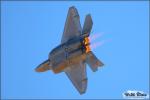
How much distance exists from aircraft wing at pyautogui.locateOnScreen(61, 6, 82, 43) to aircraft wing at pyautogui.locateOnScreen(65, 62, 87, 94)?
3714 mm

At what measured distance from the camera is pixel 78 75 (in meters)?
81.1

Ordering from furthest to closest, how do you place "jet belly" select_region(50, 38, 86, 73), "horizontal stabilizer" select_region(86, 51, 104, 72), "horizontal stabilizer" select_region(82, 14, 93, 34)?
"horizontal stabilizer" select_region(86, 51, 104, 72) < "jet belly" select_region(50, 38, 86, 73) < "horizontal stabilizer" select_region(82, 14, 93, 34)

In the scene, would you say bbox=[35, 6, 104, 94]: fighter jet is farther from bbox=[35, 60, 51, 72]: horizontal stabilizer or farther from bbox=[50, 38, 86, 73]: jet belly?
bbox=[35, 60, 51, 72]: horizontal stabilizer

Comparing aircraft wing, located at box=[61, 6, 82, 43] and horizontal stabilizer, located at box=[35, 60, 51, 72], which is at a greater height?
aircraft wing, located at box=[61, 6, 82, 43]

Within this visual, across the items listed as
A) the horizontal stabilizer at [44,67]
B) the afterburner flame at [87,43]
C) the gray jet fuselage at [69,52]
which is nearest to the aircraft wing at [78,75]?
the gray jet fuselage at [69,52]

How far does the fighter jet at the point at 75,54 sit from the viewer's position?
7706 cm

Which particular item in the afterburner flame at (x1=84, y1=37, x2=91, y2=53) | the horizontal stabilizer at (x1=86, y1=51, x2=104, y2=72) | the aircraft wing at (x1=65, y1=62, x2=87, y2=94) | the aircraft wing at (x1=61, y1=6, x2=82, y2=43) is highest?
the aircraft wing at (x1=61, y1=6, x2=82, y2=43)

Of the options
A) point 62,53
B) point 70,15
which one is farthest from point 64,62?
point 70,15

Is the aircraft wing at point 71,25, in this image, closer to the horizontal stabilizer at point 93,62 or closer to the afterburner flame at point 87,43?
the afterburner flame at point 87,43

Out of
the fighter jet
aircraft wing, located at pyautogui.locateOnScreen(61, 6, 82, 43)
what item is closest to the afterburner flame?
the fighter jet

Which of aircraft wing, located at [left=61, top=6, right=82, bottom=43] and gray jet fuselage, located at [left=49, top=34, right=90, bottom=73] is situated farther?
aircraft wing, located at [left=61, top=6, right=82, bottom=43]

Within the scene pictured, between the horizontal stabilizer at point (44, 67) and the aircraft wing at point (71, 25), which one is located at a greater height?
the aircraft wing at point (71, 25)

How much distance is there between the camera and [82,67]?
262 ft

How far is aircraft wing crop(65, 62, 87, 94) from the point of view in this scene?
8000 cm
